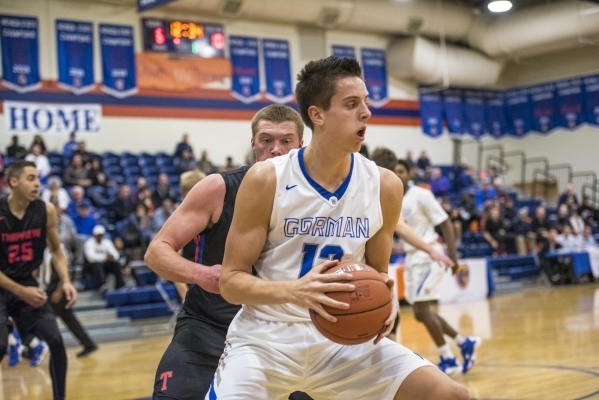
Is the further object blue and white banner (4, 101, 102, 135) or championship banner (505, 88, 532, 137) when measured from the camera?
championship banner (505, 88, 532, 137)

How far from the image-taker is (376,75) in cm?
2159

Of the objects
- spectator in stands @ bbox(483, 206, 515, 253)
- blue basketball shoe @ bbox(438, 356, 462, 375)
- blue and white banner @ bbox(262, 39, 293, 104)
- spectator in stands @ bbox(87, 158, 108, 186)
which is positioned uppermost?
blue and white banner @ bbox(262, 39, 293, 104)

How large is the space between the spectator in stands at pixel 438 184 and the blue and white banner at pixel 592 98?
19.0ft

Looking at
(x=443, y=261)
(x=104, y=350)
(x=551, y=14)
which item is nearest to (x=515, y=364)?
(x=443, y=261)

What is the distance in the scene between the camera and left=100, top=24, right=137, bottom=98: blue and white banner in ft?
55.7

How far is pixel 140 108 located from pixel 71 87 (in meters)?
1.69

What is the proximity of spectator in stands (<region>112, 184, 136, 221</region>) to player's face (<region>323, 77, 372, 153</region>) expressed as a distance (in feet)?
37.4

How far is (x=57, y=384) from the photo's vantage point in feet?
17.2

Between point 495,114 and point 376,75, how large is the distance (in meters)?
5.24

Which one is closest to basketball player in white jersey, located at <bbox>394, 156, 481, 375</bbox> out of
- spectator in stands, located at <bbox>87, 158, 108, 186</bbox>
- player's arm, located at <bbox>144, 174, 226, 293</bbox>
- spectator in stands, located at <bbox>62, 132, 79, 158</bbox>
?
player's arm, located at <bbox>144, 174, 226, 293</bbox>

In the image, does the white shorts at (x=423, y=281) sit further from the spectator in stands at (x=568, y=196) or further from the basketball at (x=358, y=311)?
the spectator in stands at (x=568, y=196)

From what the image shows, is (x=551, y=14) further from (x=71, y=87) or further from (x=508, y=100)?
(x=71, y=87)

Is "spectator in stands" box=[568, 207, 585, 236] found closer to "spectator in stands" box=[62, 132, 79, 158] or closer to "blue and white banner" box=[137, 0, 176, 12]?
"blue and white banner" box=[137, 0, 176, 12]

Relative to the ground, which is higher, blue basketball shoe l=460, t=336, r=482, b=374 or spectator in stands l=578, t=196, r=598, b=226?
spectator in stands l=578, t=196, r=598, b=226
